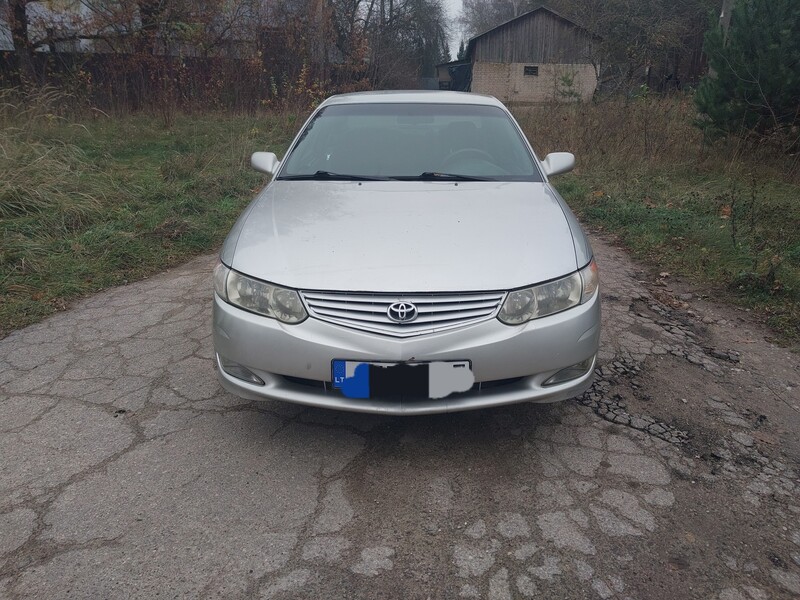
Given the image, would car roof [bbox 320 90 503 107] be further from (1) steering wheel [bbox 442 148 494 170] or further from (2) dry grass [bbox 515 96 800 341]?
(2) dry grass [bbox 515 96 800 341]

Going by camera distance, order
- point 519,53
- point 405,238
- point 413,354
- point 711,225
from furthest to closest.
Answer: point 519,53 < point 711,225 < point 405,238 < point 413,354

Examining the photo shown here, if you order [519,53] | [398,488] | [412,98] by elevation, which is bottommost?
[398,488]

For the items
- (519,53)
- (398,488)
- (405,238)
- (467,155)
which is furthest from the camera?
(519,53)

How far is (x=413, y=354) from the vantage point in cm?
218

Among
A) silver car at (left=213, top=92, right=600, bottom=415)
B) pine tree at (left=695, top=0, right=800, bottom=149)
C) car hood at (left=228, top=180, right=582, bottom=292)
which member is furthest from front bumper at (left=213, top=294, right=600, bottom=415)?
pine tree at (left=695, top=0, right=800, bottom=149)

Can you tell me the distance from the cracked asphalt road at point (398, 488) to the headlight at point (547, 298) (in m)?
0.66

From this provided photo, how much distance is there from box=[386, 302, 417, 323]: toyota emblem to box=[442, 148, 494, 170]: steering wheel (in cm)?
156

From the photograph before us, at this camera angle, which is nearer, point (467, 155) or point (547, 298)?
point (547, 298)

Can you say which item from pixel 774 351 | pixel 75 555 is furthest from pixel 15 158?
pixel 774 351

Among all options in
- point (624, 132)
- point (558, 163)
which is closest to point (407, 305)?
point (558, 163)

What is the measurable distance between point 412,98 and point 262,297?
7.54 ft

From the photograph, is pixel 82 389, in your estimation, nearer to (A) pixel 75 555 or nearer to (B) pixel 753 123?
(A) pixel 75 555

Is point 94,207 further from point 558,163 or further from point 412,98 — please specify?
point 558,163

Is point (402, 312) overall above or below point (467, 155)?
below
